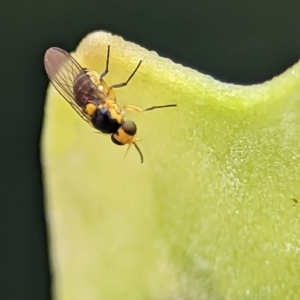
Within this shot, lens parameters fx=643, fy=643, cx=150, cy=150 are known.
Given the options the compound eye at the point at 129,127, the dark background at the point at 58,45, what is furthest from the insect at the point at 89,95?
the dark background at the point at 58,45

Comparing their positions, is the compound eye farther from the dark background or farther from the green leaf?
the dark background

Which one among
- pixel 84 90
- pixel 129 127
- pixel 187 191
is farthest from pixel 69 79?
pixel 187 191

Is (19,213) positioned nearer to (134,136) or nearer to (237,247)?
(134,136)

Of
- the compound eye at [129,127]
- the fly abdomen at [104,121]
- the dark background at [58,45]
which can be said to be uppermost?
the compound eye at [129,127]

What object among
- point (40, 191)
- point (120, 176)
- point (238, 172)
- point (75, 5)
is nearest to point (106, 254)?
point (120, 176)

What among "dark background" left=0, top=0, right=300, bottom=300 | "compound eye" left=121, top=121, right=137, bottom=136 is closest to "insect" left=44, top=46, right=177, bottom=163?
"compound eye" left=121, top=121, right=137, bottom=136

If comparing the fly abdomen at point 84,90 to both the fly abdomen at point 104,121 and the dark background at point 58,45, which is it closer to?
the fly abdomen at point 104,121
